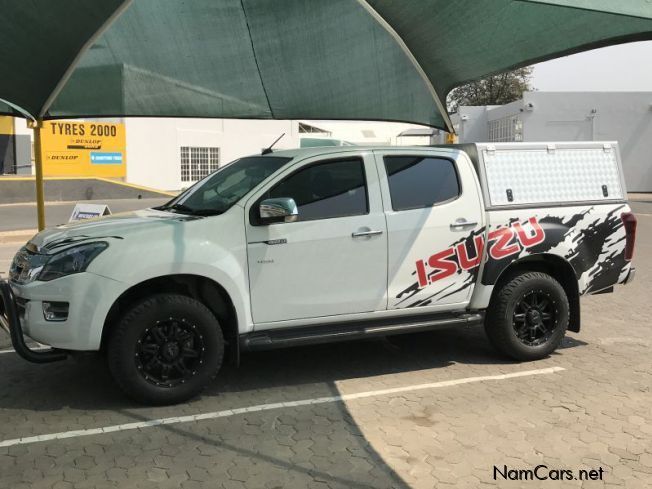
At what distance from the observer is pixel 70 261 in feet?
14.8

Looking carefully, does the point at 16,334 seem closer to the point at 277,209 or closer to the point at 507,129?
the point at 277,209

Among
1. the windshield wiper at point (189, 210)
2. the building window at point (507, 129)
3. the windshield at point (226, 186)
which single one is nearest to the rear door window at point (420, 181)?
the windshield at point (226, 186)

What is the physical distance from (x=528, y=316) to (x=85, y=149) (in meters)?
24.9

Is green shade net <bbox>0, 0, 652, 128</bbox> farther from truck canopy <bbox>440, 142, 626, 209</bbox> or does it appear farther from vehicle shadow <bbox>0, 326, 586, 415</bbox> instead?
vehicle shadow <bbox>0, 326, 586, 415</bbox>

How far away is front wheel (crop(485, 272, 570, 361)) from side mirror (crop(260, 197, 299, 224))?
7.18 feet

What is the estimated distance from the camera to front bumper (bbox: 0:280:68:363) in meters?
4.49

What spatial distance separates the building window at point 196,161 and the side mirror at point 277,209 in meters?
24.9

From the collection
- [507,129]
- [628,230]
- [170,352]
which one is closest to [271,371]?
[170,352]

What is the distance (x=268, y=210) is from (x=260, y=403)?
149 cm

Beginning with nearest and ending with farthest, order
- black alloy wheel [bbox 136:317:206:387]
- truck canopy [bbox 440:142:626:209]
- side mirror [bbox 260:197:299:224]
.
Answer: black alloy wheel [bbox 136:317:206:387] → side mirror [bbox 260:197:299:224] → truck canopy [bbox 440:142:626:209]

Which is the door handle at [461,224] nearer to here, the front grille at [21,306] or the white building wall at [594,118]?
the front grille at [21,306]

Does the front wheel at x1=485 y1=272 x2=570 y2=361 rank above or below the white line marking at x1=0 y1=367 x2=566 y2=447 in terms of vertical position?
above

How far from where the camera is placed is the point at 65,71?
7418mm

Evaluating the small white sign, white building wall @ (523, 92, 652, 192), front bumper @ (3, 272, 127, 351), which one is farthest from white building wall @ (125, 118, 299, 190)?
front bumper @ (3, 272, 127, 351)
